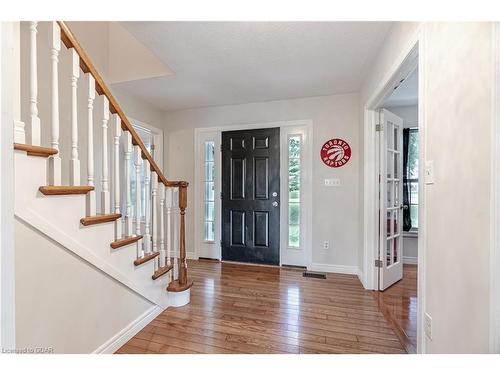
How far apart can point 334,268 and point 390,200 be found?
1143 millimetres

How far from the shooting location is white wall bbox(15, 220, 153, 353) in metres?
1.04

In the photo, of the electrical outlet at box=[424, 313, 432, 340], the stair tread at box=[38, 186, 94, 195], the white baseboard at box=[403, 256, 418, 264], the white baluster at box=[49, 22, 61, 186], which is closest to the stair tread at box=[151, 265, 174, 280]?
the stair tread at box=[38, 186, 94, 195]

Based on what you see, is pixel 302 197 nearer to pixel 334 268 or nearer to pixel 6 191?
pixel 334 268

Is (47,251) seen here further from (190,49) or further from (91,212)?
(190,49)

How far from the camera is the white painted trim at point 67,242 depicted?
3.44 ft

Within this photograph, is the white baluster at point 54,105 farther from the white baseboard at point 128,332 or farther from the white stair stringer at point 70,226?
the white baseboard at point 128,332

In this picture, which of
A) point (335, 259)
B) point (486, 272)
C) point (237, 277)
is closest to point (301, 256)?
point (335, 259)

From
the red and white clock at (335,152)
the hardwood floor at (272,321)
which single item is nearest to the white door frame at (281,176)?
the red and white clock at (335,152)

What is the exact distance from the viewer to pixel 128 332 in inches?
65.3

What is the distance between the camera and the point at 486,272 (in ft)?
2.62

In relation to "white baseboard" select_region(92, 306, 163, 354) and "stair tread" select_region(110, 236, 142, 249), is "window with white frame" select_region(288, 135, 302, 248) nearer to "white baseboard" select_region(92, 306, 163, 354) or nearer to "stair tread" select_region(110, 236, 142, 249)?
"white baseboard" select_region(92, 306, 163, 354)

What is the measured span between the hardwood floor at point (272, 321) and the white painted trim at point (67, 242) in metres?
0.49

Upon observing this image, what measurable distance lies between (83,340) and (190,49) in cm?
227

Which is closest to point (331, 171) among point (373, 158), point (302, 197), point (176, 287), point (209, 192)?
point (302, 197)
